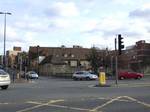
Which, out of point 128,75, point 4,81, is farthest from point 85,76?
point 4,81

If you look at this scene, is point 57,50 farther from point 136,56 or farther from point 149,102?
point 149,102

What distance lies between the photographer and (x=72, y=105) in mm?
20094

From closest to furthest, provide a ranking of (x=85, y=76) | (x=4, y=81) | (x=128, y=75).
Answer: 1. (x=4, y=81)
2. (x=85, y=76)
3. (x=128, y=75)

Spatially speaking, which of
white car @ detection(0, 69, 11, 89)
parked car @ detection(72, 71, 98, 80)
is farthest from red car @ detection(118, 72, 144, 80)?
white car @ detection(0, 69, 11, 89)

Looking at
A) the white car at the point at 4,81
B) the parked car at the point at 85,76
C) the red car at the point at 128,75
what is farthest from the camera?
the red car at the point at 128,75

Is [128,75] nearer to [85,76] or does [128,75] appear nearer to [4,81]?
[85,76]

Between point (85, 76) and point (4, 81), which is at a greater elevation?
point (85, 76)

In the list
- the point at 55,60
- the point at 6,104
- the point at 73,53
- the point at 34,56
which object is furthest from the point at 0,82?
the point at 34,56

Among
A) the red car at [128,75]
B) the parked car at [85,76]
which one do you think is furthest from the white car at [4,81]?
the red car at [128,75]

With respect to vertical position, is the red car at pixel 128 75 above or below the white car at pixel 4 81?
above

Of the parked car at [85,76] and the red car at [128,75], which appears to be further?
the red car at [128,75]

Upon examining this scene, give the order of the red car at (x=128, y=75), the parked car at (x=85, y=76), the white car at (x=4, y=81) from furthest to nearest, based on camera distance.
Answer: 1. the red car at (x=128, y=75)
2. the parked car at (x=85, y=76)
3. the white car at (x=4, y=81)

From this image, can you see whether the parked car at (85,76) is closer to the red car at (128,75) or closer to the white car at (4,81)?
the red car at (128,75)

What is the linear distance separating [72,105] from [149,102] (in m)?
3.65
